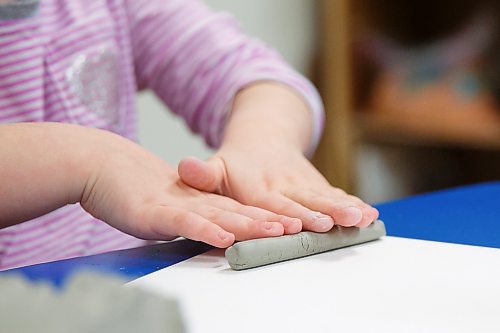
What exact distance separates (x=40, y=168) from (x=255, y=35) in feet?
3.64

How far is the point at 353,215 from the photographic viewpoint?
48 cm

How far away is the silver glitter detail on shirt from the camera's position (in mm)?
692

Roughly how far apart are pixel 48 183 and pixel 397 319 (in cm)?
24

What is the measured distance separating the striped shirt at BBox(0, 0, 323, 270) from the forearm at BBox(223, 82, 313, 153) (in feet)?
0.07

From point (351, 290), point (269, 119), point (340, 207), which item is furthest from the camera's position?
point (269, 119)

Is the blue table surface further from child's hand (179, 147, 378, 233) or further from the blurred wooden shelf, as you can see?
the blurred wooden shelf

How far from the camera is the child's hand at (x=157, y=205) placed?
18.1 inches

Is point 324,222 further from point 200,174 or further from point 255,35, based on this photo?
point 255,35

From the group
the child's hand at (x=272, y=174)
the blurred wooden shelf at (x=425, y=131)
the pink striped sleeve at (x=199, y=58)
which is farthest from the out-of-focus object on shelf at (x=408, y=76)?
the child's hand at (x=272, y=174)

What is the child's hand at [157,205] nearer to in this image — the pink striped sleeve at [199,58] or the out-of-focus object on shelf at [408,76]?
the pink striped sleeve at [199,58]

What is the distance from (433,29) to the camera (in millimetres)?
1728

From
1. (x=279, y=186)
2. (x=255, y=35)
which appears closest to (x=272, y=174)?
(x=279, y=186)

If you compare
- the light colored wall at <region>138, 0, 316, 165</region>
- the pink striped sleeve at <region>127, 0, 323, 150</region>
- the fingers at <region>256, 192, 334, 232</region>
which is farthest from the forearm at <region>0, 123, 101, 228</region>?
the light colored wall at <region>138, 0, 316, 165</region>

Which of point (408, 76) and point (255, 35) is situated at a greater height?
point (408, 76)
